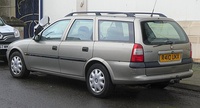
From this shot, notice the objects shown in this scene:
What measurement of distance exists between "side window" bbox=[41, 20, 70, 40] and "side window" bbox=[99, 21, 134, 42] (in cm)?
98

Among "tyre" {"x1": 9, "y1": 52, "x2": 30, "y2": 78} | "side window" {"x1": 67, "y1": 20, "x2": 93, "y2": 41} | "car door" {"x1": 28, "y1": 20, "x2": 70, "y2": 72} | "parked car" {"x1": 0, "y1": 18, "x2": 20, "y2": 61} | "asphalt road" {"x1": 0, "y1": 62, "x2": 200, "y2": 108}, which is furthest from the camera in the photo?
"parked car" {"x1": 0, "y1": 18, "x2": 20, "y2": 61}

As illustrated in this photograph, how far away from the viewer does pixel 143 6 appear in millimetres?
11547

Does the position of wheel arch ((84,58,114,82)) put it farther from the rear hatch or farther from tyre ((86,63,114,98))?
the rear hatch

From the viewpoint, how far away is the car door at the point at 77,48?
262 inches

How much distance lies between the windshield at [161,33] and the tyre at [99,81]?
919 millimetres

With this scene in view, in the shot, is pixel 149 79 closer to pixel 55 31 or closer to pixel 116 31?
pixel 116 31

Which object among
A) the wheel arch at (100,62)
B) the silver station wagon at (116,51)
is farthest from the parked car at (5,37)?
the wheel arch at (100,62)

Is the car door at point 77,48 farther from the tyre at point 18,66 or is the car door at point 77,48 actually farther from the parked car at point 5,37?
the parked car at point 5,37

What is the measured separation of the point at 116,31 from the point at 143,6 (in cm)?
538

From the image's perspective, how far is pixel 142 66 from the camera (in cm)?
596

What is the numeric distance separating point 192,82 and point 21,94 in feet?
11.8

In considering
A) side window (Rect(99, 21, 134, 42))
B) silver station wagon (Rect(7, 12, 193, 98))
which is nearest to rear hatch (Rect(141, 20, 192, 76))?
silver station wagon (Rect(7, 12, 193, 98))

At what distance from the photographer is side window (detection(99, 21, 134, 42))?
20.4 ft

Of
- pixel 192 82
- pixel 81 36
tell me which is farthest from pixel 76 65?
pixel 192 82
